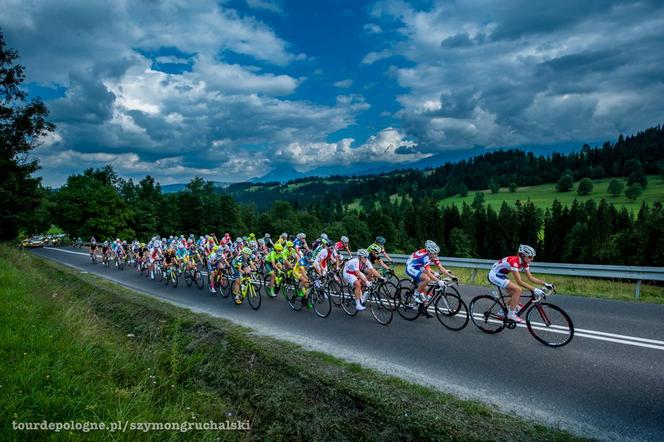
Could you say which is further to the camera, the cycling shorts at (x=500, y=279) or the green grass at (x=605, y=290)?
the green grass at (x=605, y=290)

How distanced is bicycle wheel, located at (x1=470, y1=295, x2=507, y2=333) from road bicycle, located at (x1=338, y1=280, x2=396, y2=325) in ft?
6.94

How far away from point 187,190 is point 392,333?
6794 centimetres

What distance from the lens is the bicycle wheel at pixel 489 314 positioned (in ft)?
27.1

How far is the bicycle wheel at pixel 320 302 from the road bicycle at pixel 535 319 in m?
4.12

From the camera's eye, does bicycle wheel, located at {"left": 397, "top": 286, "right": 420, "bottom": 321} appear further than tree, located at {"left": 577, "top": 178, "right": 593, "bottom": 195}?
No

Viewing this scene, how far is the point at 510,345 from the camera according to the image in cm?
748

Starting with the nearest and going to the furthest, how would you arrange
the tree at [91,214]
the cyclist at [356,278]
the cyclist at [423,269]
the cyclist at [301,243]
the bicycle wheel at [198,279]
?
the cyclist at [423,269], the cyclist at [356,278], the cyclist at [301,243], the bicycle wheel at [198,279], the tree at [91,214]

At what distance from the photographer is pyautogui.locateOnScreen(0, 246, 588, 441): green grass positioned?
14.6 ft

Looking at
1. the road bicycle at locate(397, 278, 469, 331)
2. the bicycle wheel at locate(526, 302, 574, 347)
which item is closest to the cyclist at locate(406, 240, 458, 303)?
the road bicycle at locate(397, 278, 469, 331)

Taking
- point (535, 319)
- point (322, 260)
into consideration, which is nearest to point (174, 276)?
point (322, 260)

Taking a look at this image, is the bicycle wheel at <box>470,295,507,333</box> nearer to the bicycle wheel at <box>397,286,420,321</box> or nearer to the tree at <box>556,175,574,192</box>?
the bicycle wheel at <box>397,286,420,321</box>

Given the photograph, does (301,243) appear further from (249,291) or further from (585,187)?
(585,187)

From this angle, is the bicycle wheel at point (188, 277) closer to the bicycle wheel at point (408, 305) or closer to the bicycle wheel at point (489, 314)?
the bicycle wheel at point (408, 305)

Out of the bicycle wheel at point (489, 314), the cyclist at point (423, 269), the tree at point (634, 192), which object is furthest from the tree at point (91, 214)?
the tree at point (634, 192)
